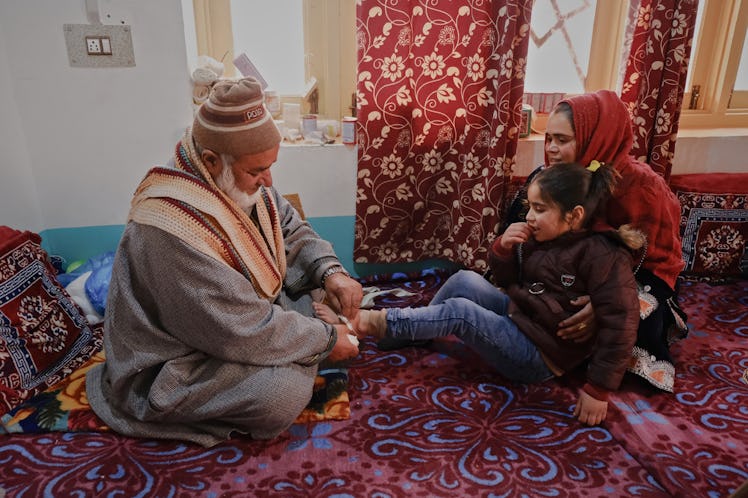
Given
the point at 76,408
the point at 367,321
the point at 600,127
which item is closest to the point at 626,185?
the point at 600,127

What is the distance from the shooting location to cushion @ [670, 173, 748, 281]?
2.50 m

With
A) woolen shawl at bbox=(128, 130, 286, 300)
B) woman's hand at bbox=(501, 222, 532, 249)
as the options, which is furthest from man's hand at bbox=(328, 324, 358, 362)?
woman's hand at bbox=(501, 222, 532, 249)

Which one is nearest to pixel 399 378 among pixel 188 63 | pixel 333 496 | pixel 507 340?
pixel 507 340

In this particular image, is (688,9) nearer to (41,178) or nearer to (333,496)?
(333,496)

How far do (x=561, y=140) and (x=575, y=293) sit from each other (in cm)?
51

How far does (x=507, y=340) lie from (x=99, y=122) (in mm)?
1745

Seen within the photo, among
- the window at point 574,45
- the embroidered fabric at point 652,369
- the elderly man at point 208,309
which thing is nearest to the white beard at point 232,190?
the elderly man at point 208,309

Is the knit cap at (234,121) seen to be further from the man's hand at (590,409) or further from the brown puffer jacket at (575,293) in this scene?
the man's hand at (590,409)

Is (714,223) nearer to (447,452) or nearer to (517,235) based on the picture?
(517,235)

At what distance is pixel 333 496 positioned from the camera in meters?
1.38

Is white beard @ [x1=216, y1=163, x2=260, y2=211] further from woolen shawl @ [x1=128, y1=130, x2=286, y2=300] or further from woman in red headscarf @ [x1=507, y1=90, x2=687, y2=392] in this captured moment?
woman in red headscarf @ [x1=507, y1=90, x2=687, y2=392]

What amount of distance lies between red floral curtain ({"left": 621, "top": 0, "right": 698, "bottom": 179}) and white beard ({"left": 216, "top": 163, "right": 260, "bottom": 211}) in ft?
5.45

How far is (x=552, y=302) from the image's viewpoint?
5.58ft

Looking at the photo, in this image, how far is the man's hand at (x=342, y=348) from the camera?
5.43 ft
